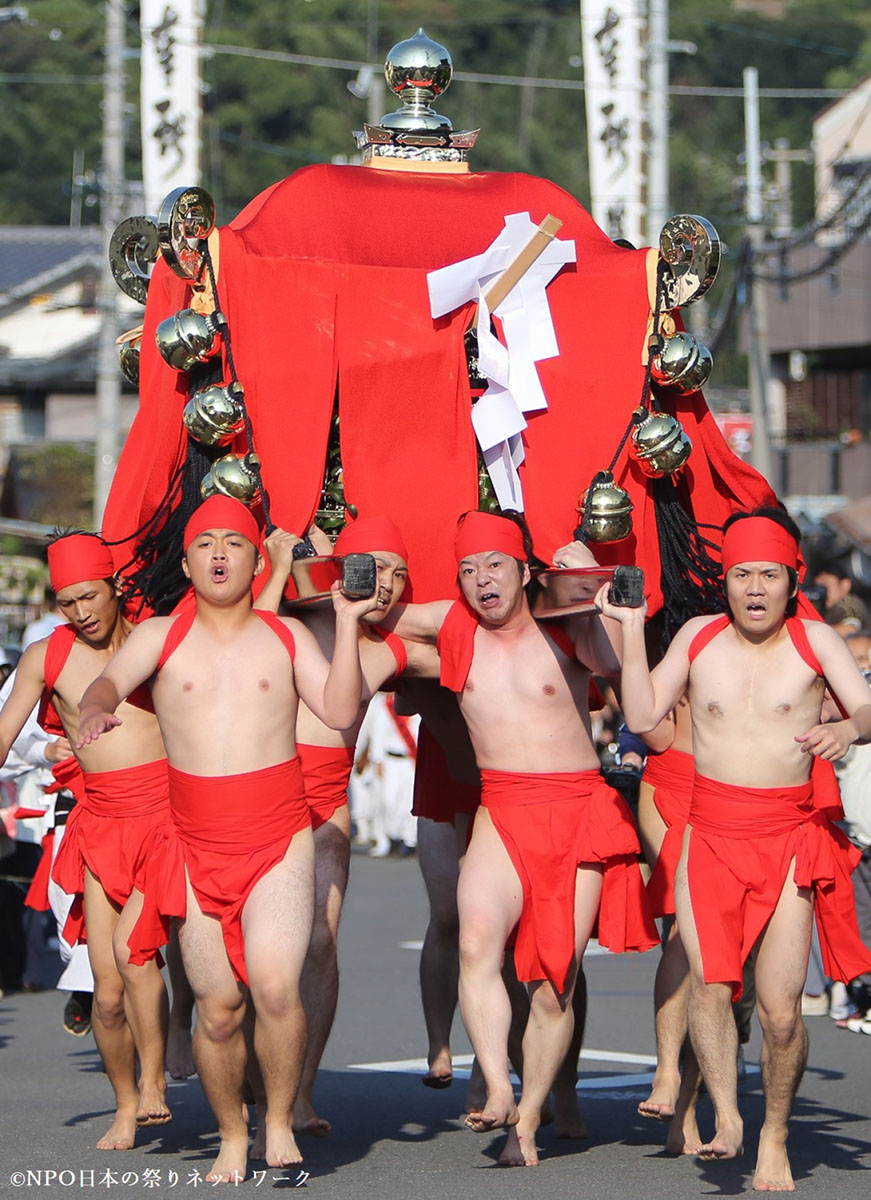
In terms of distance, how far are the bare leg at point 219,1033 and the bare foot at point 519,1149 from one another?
867 mm

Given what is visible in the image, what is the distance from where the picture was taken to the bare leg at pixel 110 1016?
7.12 m

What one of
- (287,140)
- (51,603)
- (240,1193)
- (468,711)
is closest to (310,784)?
(468,711)

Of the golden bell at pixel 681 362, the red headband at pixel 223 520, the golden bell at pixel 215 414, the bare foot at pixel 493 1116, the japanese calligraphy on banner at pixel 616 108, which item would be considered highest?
the japanese calligraphy on banner at pixel 616 108

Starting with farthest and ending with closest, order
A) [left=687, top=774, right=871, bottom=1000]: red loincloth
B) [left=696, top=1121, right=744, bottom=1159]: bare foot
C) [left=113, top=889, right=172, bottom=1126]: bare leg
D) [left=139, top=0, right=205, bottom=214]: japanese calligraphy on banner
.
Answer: [left=139, top=0, right=205, bottom=214]: japanese calligraphy on banner, [left=113, top=889, right=172, bottom=1126]: bare leg, [left=687, top=774, right=871, bottom=1000]: red loincloth, [left=696, top=1121, right=744, bottom=1159]: bare foot

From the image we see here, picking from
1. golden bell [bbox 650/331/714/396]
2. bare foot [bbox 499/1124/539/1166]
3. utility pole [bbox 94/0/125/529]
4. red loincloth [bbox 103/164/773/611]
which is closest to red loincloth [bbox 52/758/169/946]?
red loincloth [bbox 103/164/773/611]

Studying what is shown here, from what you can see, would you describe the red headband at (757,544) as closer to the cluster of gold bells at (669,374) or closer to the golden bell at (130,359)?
the cluster of gold bells at (669,374)

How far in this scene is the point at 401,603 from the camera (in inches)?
284

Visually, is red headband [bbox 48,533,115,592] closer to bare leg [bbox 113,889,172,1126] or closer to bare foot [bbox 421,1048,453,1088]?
bare leg [bbox 113,889,172,1126]

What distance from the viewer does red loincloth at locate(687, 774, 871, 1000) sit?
6.39 m

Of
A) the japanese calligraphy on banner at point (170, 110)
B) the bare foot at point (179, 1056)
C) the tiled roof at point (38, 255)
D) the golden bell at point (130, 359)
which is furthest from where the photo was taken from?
the tiled roof at point (38, 255)

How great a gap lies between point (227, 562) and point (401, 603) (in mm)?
858

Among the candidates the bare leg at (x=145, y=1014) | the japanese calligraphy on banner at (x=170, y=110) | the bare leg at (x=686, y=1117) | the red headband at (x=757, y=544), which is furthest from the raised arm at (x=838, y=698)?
the japanese calligraphy on banner at (x=170, y=110)

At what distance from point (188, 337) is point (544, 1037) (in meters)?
2.68

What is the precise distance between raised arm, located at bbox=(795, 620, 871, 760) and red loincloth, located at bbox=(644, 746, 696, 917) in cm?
96
